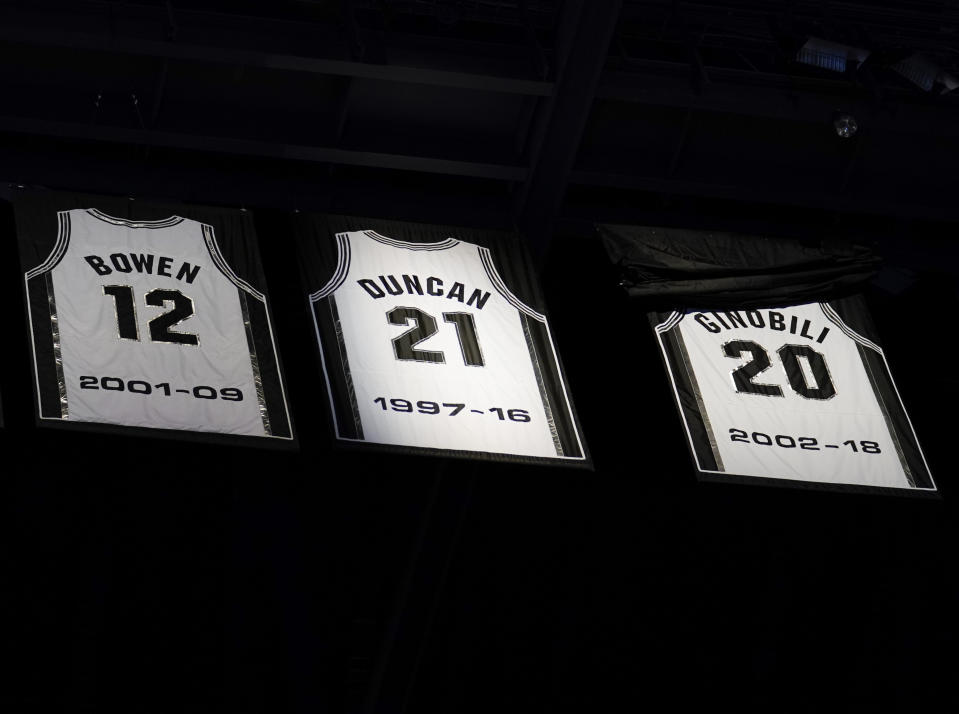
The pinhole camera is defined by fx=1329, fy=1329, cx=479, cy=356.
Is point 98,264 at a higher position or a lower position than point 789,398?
higher

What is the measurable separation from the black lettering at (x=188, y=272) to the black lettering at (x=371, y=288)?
1543 mm

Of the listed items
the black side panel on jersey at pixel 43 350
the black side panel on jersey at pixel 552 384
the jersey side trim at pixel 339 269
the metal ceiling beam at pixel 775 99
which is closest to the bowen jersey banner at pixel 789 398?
the black side panel on jersey at pixel 552 384

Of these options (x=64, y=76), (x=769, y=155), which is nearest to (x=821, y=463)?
(x=769, y=155)

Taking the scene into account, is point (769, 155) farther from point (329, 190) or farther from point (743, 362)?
point (329, 190)

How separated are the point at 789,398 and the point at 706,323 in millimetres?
1141

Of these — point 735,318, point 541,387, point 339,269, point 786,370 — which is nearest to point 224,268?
point 339,269

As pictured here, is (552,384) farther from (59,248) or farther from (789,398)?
(59,248)

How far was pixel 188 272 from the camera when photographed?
12.5 m

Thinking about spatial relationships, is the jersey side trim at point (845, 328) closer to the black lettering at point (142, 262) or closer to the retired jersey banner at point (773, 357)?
the retired jersey banner at point (773, 357)

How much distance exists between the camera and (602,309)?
619 inches

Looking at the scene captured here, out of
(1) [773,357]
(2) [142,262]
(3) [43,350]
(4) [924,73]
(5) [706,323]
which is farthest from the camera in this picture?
(5) [706,323]

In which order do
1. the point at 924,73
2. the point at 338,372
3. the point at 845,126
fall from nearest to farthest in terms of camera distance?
the point at 338,372 → the point at 924,73 → the point at 845,126

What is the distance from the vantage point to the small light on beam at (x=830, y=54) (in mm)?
12570

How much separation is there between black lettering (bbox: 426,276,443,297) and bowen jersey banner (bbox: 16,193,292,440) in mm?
1616
